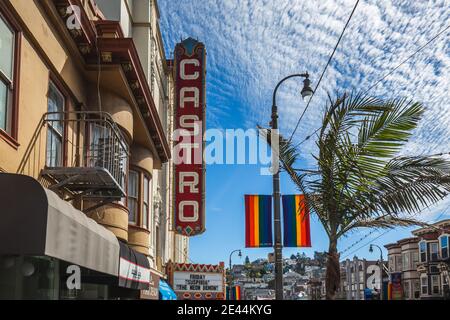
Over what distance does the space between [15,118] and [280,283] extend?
7.58m

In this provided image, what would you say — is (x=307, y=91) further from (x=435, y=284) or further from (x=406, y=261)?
(x=406, y=261)

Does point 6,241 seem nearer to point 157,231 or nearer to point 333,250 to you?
point 333,250

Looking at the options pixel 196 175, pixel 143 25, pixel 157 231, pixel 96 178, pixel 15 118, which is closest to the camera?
pixel 15 118

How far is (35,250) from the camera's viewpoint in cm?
737

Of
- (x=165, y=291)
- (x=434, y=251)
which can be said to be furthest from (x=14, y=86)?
(x=434, y=251)

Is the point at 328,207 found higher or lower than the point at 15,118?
lower

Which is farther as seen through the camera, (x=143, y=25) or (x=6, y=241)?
(x=143, y=25)

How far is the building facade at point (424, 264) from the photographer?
55509mm

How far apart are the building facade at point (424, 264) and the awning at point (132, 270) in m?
38.8

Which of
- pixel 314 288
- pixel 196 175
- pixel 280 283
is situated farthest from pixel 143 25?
pixel 314 288

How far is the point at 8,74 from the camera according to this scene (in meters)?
9.01

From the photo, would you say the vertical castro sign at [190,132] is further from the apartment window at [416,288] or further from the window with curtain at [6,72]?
the apartment window at [416,288]

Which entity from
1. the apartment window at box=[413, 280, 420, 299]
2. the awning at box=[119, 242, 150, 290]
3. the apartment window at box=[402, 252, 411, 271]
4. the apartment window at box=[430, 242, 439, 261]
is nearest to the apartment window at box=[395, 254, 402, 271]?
the apartment window at box=[402, 252, 411, 271]

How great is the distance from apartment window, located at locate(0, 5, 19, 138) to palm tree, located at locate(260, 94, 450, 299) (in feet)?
16.5
